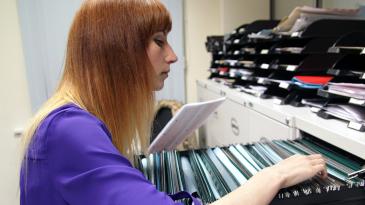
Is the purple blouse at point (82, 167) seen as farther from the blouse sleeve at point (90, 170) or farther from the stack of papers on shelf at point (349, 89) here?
the stack of papers on shelf at point (349, 89)

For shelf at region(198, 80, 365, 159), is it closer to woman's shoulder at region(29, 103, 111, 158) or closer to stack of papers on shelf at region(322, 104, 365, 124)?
stack of papers on shelf at region(322, 104, 365, 124)

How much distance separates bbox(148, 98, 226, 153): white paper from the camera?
2.76 ft

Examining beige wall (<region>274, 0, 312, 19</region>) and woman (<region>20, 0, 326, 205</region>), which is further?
beige wall (<region>274, 0, 312, 19</region>)

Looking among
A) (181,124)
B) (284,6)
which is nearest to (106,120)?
(181,124)

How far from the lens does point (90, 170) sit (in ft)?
1.55

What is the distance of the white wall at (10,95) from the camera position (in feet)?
7.32

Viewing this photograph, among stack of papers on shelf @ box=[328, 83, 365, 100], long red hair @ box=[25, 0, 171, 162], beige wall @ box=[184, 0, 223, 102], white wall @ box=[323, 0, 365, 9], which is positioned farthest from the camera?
beige wall @ box=[184, 0, 223, 102]

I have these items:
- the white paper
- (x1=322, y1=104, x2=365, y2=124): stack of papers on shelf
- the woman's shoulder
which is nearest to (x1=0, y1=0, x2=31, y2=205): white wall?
the white paper

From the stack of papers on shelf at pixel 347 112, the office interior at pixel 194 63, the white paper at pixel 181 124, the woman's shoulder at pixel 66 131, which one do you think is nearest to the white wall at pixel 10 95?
the office interior at pixel 194 63

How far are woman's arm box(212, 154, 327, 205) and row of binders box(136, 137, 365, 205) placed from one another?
0.07ft

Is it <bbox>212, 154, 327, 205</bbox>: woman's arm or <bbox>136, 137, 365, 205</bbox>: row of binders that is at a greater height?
<bbox>212, 154, 327, 205</bbox>: woman's arm

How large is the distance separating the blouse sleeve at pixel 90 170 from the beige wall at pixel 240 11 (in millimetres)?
1991

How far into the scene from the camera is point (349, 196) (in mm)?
542

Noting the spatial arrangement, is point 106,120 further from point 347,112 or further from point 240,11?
point 240,11
